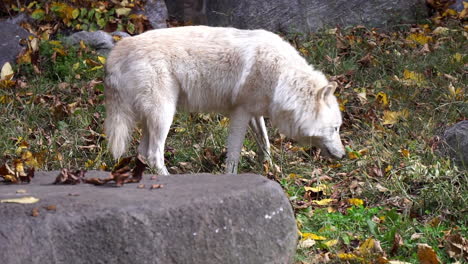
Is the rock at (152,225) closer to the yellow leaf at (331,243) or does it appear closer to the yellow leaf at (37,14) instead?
the yellow leaf at (331,243)

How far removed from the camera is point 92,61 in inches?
329

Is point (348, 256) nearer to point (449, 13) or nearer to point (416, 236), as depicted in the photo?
point (416, 236)

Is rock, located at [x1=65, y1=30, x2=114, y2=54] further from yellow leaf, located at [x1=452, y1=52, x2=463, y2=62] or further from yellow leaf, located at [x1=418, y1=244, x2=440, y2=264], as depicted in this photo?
yellow leaf, located at [x1=418, y1=244, x2=440, y2=264]

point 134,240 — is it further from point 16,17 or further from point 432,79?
point 16,17

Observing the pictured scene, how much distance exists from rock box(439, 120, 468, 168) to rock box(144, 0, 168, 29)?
5.23m

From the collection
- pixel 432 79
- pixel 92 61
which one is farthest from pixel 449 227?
pixel 92 61

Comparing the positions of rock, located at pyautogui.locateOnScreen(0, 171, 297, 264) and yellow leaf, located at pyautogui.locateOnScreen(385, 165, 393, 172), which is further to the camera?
yellow leaf, located at pyautogui.locateOnScreen(385, 165, 393, 172)

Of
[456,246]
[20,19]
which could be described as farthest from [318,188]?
[20,19]

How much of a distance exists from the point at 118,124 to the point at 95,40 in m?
3.37

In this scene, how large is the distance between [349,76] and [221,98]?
2.70m

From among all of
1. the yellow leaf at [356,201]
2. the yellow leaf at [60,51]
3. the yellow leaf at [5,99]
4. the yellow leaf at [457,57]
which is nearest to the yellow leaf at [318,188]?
the yellow leaf at [356,201]

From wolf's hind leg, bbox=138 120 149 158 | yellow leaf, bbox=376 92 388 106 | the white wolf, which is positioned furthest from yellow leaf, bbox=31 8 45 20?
yellow leaf, bbox=376 92 388 106

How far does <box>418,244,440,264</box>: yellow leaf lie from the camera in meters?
4.02

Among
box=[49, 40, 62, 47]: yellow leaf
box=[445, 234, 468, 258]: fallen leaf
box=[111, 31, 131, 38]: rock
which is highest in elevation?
box=[445, 234, 468, 258]: fallen leaf
